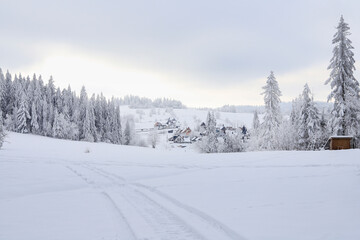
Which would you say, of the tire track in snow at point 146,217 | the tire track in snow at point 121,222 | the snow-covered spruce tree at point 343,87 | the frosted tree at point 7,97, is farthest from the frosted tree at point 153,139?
the tire track in snow at point 121,222

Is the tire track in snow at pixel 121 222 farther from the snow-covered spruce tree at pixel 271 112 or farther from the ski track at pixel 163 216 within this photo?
the snow-covered spruce tree at pixel 271 112

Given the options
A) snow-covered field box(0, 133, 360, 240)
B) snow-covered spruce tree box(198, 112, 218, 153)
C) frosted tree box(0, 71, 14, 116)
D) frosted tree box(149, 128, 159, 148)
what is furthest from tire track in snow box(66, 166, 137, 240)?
frosted tree box(149, 128, 159, 148)

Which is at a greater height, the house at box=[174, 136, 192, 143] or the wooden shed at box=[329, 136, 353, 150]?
the wooden shed at box=[329, 136, 353, 150]

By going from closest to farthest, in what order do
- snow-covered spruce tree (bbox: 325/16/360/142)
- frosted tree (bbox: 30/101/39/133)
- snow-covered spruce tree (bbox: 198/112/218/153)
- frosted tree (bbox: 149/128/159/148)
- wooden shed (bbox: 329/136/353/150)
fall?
wooden shed (bbox: 329/136/353/150), snow-covered spruce tree (bbox: 325/16/360/142), snow-covered spruce tree (bbox: 198/112/218/153), frosted tree (bbox: 30/101/39/133), frosted tree (bbox: 149/128/159/148)

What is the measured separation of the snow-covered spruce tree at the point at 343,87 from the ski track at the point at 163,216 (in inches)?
1033

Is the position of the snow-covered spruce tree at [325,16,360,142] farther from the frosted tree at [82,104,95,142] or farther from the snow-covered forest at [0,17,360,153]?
the frosted tree at [82,104,95,142]

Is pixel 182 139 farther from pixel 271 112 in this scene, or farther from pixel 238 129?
pixel 271 112

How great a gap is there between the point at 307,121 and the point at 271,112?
5361mm

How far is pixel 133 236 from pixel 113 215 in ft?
5.97

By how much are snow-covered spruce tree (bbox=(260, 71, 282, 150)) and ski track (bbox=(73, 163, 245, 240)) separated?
3364 centimetres

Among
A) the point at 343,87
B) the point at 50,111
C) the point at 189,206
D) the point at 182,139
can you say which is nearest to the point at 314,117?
the point at 343,87

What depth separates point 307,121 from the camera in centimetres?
3772

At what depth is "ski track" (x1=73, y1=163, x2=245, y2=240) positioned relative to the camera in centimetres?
555

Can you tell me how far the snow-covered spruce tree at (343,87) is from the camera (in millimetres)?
28156
